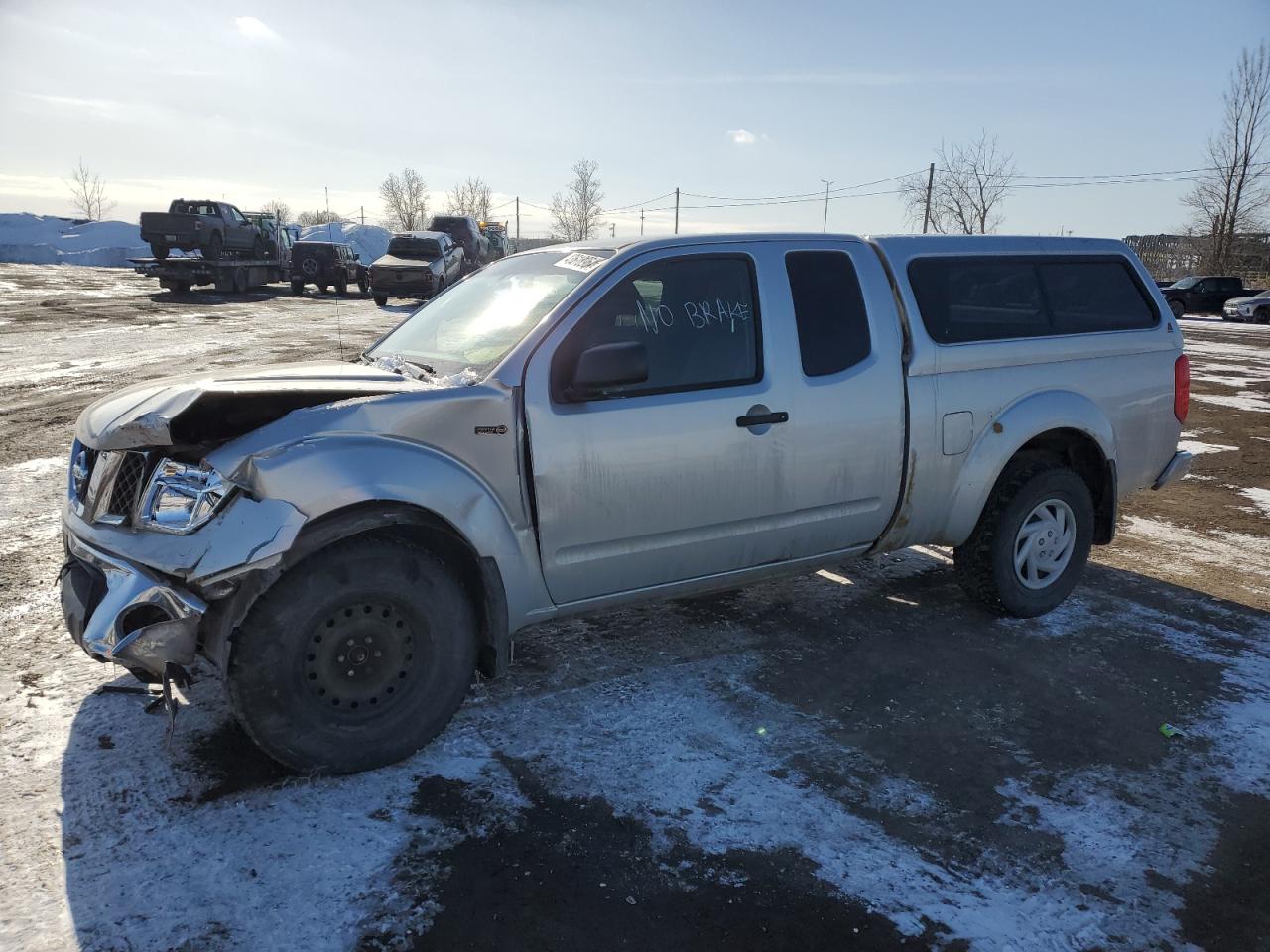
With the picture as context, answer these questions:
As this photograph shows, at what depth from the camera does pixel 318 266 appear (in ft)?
100

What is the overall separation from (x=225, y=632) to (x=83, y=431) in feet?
3.37

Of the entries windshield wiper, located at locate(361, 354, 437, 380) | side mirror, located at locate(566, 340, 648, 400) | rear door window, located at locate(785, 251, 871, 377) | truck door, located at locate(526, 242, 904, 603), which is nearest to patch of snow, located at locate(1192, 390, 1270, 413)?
rear door window, located at locate(785, 251, 871, 377)

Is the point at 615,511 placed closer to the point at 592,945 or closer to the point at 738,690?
the point at 738,690

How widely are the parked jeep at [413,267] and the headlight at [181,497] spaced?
2272 cm

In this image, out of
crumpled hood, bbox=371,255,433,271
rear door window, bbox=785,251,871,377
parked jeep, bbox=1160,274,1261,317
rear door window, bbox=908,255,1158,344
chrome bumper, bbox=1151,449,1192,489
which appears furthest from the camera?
parked jeep, bbox=1160,274,1261,317

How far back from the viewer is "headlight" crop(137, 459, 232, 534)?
2900 millimetres

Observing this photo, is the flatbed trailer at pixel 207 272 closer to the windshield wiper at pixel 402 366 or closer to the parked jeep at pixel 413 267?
the parked jeep at pixel 413 267

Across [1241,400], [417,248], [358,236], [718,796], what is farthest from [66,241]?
[718,796]

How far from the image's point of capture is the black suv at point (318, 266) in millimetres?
30141

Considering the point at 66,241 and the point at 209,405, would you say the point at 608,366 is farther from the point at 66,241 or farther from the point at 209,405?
the point at 66,241

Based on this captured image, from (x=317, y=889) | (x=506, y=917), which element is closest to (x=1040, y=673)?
(x=506, y=917)

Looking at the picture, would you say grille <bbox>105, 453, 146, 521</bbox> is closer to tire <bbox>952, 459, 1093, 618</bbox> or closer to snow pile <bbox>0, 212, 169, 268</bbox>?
tire <bbox>952, 459, 1093, 618</bbox>

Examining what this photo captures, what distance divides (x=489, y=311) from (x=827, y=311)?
4.92 ft

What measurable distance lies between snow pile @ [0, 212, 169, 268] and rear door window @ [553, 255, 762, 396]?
5529 centimetres
